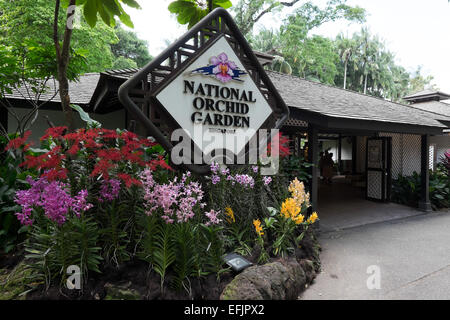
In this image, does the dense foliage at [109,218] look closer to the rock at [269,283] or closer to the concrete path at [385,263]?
the rock at [269,283]

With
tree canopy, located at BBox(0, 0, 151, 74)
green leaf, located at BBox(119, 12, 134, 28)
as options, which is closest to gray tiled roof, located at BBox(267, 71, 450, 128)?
green leaf, located at BBox(119, 12, 134, 28)

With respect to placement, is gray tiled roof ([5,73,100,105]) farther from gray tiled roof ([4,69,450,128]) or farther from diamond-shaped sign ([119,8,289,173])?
diamond-shaped sign ([119,8,289,173])

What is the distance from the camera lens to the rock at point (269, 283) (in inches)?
106

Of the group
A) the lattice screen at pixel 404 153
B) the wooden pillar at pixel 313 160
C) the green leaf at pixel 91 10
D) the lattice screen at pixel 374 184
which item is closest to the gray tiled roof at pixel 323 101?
the wooden pillar at pixel 313 160

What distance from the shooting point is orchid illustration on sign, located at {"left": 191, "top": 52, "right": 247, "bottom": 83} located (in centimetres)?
372

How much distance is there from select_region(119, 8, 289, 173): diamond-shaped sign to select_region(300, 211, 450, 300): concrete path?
2.13 metres

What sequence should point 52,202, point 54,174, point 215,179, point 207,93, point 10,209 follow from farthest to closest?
point 207,93 → point 215,179 → point 10,209 → point 54,174 → point 52,202

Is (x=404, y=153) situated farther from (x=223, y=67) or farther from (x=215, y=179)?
(x=215, y=179)

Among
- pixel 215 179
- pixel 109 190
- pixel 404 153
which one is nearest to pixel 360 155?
pixel 404 153

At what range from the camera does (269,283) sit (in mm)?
2902

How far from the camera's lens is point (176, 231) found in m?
2.68

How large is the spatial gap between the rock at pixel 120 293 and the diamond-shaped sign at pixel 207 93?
5.08 ft

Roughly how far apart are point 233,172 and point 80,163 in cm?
190

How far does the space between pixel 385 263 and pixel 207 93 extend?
3605 millimetres
